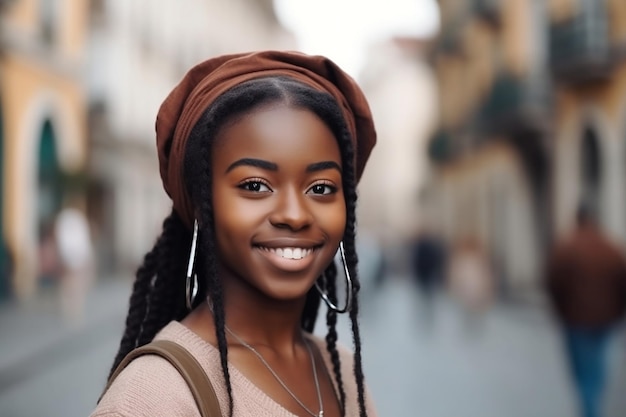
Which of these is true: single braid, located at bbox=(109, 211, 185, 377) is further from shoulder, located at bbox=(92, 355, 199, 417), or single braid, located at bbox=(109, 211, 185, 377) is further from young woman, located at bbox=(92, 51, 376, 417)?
shoulder, located at bbox=(92, 355, 199, 417)

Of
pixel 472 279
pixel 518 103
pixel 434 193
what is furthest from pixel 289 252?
pixel 434 193

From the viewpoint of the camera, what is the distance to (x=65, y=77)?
20641 millimetres

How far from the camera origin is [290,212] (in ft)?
5.51

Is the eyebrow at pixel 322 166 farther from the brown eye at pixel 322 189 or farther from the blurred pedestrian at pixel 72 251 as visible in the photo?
the blurred pedestrian at pixel 72 251

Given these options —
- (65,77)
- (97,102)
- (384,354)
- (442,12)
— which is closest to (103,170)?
(97,102)

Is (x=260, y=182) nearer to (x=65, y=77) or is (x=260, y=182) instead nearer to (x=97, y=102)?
(x=65, y=77)

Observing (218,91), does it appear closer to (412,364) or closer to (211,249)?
(211,249)

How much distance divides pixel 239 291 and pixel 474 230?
2863cm

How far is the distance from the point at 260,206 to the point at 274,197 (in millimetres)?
30

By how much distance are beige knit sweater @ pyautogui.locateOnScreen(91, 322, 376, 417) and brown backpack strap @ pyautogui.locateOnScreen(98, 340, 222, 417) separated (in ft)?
0.03

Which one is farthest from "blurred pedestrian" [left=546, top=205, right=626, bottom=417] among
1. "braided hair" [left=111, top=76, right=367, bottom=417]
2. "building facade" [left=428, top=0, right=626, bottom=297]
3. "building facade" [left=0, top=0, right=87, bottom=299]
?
"building facade" [left=0, top=0, right=87, bottom=299]

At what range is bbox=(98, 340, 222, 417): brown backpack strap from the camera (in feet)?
4.93

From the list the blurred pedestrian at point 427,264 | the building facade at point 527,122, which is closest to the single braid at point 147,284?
the blurred pedestrian at point 427,264

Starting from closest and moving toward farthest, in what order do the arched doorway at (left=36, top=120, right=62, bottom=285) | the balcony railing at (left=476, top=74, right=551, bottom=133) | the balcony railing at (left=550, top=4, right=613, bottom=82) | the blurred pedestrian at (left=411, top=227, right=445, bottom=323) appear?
the blurred pedestrian at (left=411, top=227, right=445, bottom=323) → the balcony railing at (left=550, top=4, right=613, bottom=82) → the arched doorway at (left=36, top=120, right=62, bottom=285) → the balcony railing at (left=476, top=74, right=551, bottom=133)
